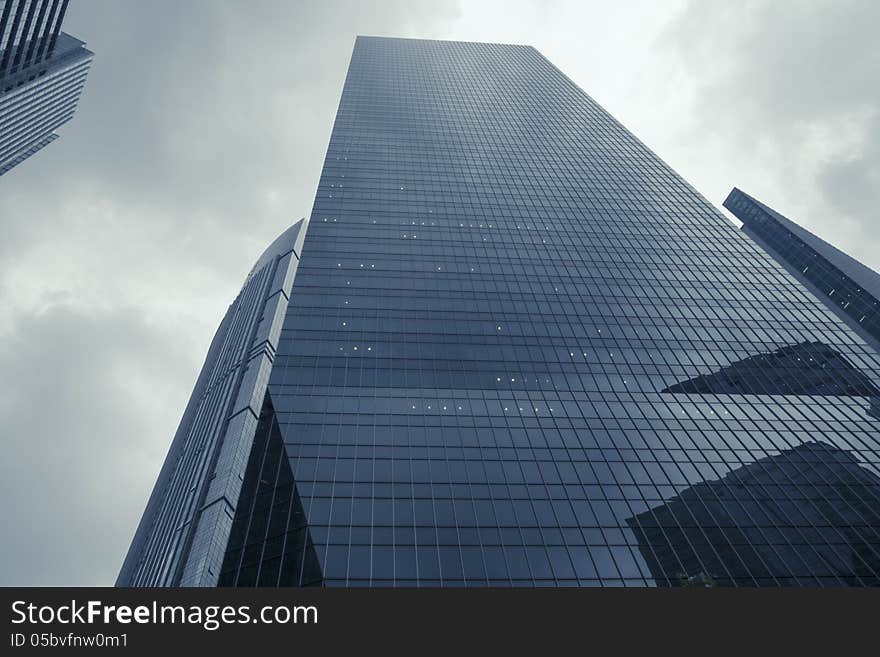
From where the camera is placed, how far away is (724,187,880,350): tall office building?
13738 cm

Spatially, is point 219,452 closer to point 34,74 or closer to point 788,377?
point 788,377

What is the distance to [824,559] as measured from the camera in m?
41.3

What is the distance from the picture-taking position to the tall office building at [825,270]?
13738 centimetres

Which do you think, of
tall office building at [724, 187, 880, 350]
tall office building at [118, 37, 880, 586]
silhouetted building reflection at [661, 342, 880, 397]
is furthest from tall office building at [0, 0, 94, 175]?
tall office building at [724, 187, 880, 350]

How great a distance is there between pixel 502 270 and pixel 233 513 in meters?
45.2

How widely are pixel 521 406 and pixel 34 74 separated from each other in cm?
14754

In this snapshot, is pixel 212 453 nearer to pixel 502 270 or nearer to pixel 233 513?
pixel 233 513

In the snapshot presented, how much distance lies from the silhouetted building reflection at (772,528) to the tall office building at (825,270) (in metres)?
94.3

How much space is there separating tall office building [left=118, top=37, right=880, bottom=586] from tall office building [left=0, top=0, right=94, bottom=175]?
72.0m

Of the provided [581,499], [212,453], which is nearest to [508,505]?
[581,499]

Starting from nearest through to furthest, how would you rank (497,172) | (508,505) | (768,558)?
1. (768,558)
2. (508,505)
3. (497,172)

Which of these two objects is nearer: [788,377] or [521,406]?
[521,406]

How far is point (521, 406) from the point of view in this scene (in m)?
54.6

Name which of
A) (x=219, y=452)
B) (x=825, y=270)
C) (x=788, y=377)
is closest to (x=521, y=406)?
(x=219, y=452)
